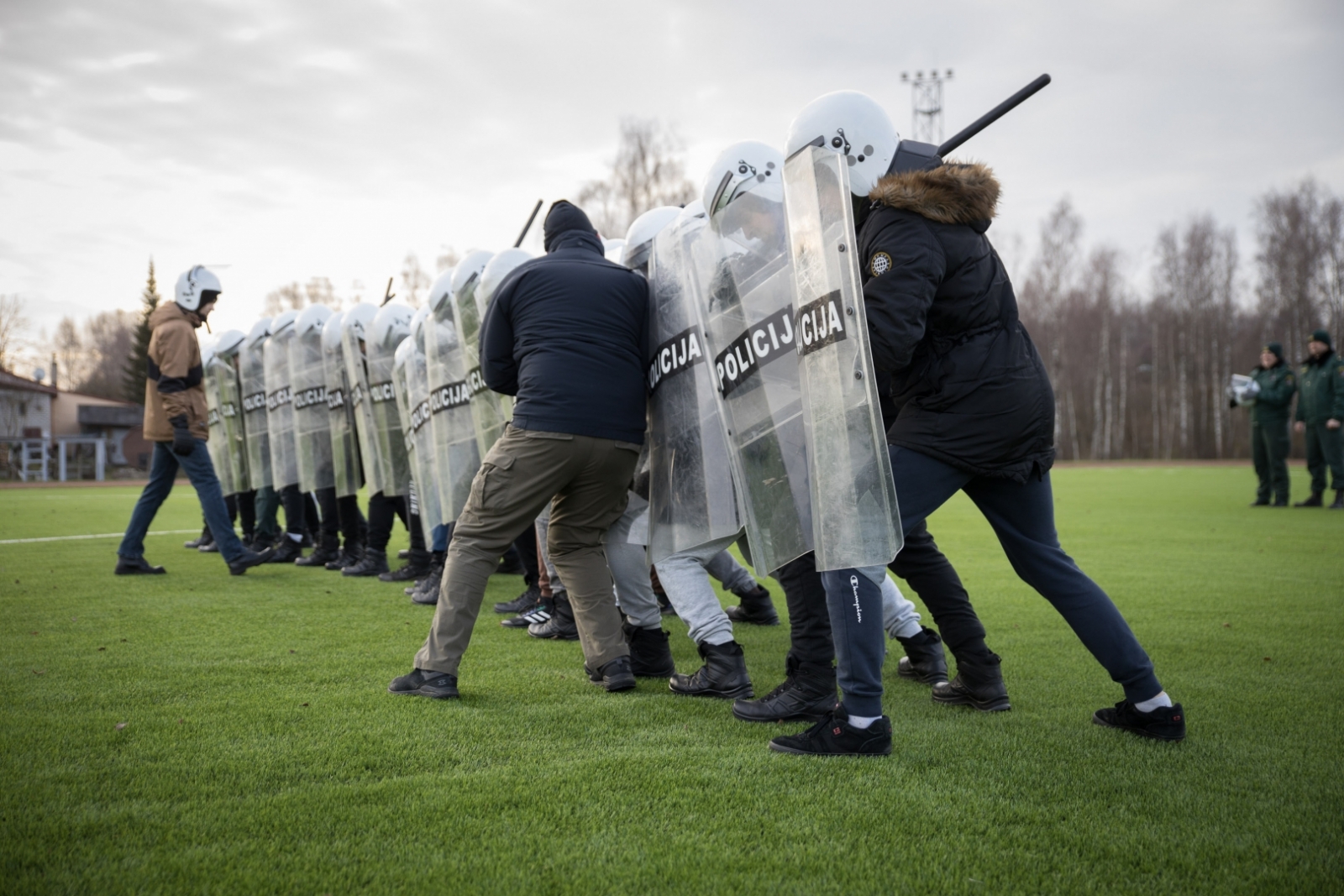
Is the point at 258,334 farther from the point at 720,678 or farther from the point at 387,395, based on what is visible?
the point at 720,678

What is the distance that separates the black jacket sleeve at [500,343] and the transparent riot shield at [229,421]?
5.60 m

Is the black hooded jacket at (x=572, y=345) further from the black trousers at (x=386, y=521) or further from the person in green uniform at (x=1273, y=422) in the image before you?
the person in green uniform at (x=1273, y=422)

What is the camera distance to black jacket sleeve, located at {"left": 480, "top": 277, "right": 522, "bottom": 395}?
11.9 ft

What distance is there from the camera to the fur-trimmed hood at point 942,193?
2.65m

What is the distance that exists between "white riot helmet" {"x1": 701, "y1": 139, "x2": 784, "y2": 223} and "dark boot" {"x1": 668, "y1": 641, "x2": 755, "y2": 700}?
1.61m

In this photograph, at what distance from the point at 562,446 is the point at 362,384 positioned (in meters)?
3.78

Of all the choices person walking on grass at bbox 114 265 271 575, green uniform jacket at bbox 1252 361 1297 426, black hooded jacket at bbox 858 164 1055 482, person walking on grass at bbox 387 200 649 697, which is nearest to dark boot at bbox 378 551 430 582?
person walking on grass at bbox 114 265 271 575

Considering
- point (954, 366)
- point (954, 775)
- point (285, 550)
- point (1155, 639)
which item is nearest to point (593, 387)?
point (954, 366)

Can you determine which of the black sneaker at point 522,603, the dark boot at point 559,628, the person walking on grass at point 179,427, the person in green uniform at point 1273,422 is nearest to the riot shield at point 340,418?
the person walking on grass at point 179,427

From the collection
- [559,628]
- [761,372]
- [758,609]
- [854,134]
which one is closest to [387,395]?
[559,628]

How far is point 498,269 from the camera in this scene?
489cm

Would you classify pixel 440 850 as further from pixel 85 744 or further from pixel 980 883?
pixel 85 744

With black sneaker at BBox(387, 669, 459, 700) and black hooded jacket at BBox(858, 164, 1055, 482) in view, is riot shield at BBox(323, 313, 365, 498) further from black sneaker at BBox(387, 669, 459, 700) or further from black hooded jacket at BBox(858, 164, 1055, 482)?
black hooded jacket at BBox(858, 164, 1055, 482)

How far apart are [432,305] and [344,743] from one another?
3244mm
